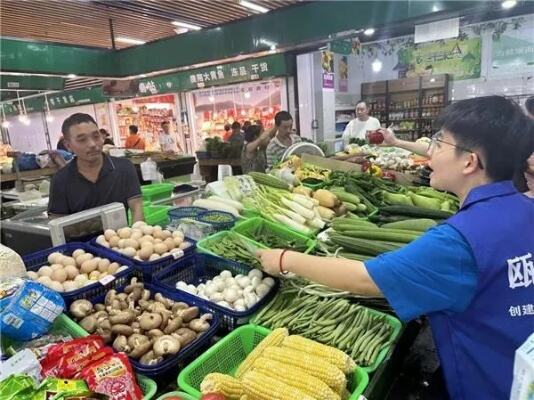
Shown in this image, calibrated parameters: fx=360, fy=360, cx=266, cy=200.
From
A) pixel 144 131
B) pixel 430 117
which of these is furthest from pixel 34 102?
pixel 430 117

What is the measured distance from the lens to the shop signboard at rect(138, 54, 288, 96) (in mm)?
7648

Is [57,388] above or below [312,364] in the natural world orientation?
above

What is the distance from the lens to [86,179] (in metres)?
2.73

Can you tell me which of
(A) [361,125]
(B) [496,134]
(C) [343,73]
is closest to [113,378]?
(B) [496,134]

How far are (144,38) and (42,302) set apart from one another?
6815mm

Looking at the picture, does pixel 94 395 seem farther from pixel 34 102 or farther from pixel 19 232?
pixel 34 102

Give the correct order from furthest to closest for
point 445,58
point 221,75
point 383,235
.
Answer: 1. point 445,58
2. point 221,75
3. point 383,235

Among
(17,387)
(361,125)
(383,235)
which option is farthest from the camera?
(361,125)

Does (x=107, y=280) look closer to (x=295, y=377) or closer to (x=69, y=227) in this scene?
(x=69, y=227)

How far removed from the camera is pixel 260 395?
3.55ft

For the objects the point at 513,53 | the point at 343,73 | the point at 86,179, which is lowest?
the point at 86,179

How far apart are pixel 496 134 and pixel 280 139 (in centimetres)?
407

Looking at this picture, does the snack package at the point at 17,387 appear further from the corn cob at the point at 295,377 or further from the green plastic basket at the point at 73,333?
the corn cob at the point at 295,377

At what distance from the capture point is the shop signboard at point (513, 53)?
8641 mm
